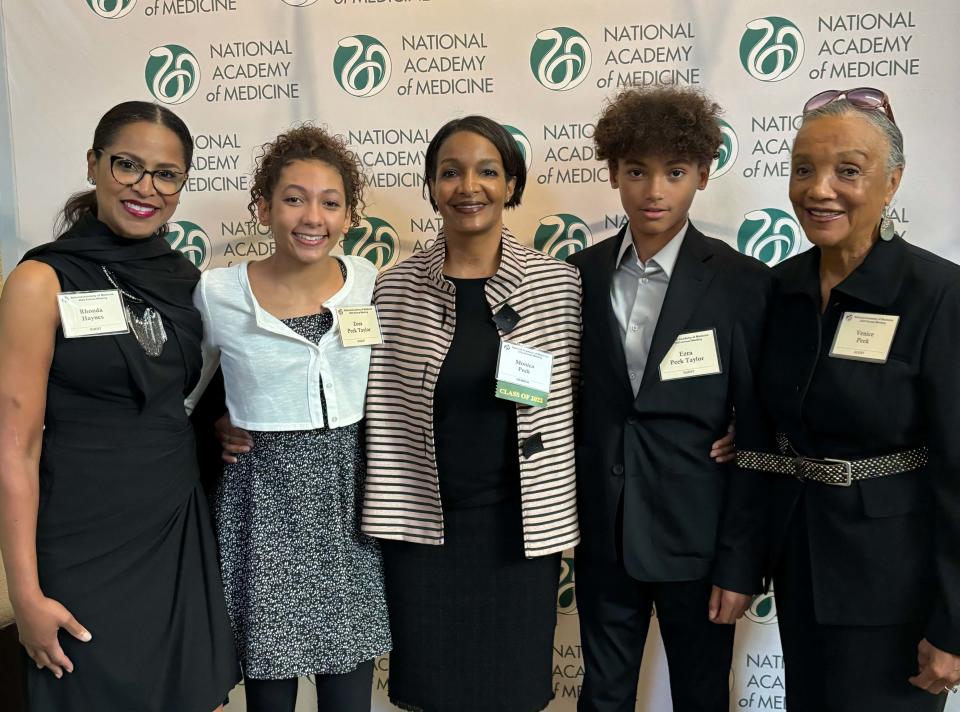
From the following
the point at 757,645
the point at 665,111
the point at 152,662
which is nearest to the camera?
the point at 152,662

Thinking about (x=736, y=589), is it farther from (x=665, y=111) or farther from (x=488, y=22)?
(x=488, y=22)

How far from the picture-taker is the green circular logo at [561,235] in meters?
2.55

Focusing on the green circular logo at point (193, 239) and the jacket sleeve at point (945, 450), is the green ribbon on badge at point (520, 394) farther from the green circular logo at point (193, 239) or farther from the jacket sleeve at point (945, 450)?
the green circular logo at point (193, 239)

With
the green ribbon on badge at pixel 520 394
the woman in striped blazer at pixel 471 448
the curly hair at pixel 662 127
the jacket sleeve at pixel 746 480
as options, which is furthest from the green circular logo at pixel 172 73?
the jacket sleeve at pixel 746 480

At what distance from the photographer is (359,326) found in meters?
1.81

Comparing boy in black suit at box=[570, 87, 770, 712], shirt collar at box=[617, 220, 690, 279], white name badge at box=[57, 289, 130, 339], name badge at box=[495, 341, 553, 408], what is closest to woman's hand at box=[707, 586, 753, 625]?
boy in black suit at box=[570, 87, 770, 712]

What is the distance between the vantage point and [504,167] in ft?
6.10

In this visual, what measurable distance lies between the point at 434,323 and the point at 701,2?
4.94 ft

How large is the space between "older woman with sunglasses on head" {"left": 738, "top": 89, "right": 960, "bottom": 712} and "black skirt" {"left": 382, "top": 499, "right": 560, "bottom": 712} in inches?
26.7

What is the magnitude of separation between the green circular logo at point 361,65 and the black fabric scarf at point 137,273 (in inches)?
41.0

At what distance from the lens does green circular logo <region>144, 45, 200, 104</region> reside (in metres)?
2.63

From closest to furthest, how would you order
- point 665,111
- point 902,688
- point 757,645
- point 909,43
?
1. point 902,688
2. point 665,111
3. point 909,43
4. point 757,645

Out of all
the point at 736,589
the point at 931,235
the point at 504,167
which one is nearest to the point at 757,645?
the point at 736,589

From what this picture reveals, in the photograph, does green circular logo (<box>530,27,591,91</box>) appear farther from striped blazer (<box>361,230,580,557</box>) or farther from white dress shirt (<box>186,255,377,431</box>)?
white dress shirt (<box>186,255,377,431</box>)
